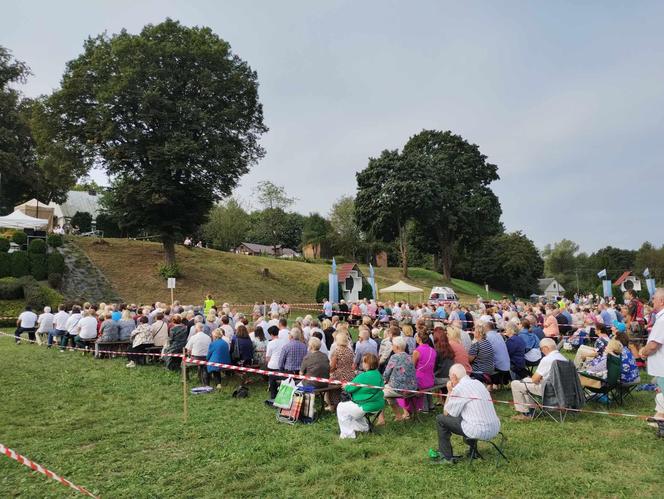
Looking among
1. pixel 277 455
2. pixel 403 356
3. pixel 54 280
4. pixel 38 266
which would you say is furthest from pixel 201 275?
pixel 277 455

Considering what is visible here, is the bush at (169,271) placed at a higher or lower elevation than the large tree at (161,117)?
lower

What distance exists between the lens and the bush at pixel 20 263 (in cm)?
2381

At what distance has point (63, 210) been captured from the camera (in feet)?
192

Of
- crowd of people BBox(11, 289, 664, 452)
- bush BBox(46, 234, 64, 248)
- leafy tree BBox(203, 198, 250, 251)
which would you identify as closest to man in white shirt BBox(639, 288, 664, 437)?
crowd of people BBox(11, 289, 664, 452)

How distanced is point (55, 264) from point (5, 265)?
2395 mm

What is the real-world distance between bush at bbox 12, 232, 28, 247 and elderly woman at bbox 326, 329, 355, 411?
80.1 ft

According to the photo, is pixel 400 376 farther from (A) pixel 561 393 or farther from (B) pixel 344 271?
(B) pixel 344 271

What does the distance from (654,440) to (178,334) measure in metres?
9.49

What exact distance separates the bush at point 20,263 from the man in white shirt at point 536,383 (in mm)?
25374

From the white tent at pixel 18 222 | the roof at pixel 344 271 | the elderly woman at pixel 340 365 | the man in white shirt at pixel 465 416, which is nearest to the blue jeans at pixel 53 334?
the elderly woman at pixel 340 365

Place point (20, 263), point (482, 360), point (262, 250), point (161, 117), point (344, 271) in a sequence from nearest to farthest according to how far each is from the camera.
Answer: point (482, 360)
point (20, 263)
point (161, 117)
point (344, 271)
point (262, 250)

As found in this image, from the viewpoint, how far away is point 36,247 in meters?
25.4

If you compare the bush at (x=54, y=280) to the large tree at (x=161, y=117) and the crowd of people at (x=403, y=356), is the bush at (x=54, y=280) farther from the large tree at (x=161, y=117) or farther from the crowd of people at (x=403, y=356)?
the crowd of people at (x=403, y=356)

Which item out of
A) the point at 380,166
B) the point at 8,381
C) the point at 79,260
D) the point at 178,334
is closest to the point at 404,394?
the point at 178,334
